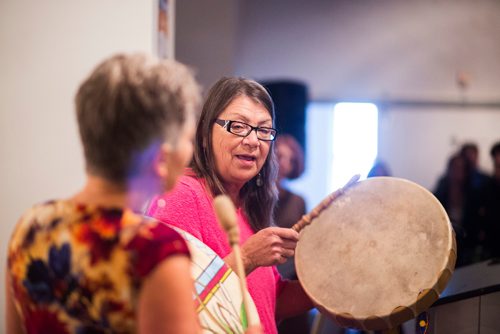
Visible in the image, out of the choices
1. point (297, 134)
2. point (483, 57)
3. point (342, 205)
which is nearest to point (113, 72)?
point (342, 205)

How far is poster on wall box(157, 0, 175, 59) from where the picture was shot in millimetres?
2422

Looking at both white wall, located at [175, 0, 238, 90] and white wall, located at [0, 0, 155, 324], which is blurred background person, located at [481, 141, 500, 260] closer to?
white wall, located at [175, 0, 238, 90]

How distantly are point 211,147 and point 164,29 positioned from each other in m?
1.11

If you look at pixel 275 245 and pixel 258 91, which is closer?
pixel 275 245

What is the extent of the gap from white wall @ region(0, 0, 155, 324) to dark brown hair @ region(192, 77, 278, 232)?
2.46 feet

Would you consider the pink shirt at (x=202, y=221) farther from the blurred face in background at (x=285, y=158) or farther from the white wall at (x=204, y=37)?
the white wall at (x=204, y=37)

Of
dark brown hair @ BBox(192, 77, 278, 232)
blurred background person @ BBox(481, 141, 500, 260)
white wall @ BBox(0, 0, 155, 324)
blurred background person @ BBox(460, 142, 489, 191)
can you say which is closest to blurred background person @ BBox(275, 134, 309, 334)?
dark brown hair @ BBox(192, 77, 278, 232)

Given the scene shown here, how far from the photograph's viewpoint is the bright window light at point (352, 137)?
6.18m

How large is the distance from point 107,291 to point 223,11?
4314 millimetres

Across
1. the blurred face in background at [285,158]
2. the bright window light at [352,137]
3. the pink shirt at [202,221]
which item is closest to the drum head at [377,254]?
the pink shirt at [202,221]

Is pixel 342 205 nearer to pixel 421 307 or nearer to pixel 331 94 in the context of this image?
pixel 421 307

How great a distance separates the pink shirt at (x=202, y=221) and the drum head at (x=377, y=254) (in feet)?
0.47

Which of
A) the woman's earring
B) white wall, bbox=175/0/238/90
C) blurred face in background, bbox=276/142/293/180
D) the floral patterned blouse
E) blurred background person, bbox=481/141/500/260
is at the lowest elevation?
blurred background person, bbox=481/141/500/260

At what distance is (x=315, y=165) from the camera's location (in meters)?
6.19
